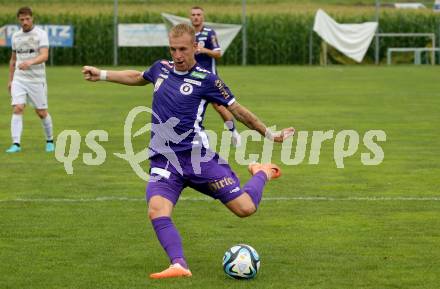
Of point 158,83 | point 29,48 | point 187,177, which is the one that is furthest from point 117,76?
point 29,48

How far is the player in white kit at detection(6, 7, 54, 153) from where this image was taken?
17094 millimetres

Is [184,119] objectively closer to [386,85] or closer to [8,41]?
[386,85]

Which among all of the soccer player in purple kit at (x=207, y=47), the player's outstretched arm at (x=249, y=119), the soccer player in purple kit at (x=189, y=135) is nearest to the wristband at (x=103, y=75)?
the soccer player in purple kit at (x=189, y=135)

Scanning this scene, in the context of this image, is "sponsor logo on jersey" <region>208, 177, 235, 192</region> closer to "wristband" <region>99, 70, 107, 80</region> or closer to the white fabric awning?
"wristband" <region>99, 70, 107, 80</region>

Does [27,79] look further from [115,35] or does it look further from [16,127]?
[115,35]

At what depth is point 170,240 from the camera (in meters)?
8.52

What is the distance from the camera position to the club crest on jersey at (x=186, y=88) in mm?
8875

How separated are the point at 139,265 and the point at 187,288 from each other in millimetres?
961

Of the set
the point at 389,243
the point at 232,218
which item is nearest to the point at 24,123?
the point at 232,218

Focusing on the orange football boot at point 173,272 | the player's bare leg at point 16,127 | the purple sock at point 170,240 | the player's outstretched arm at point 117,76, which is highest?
the player's outstretched arm at point 117,76

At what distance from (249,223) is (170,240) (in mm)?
2496

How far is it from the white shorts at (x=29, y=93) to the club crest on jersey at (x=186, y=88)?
29.0 feet

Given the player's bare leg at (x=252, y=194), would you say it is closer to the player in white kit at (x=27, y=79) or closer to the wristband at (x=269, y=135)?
the wristband at (x=269, y=135)

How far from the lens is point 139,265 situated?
352 inches
